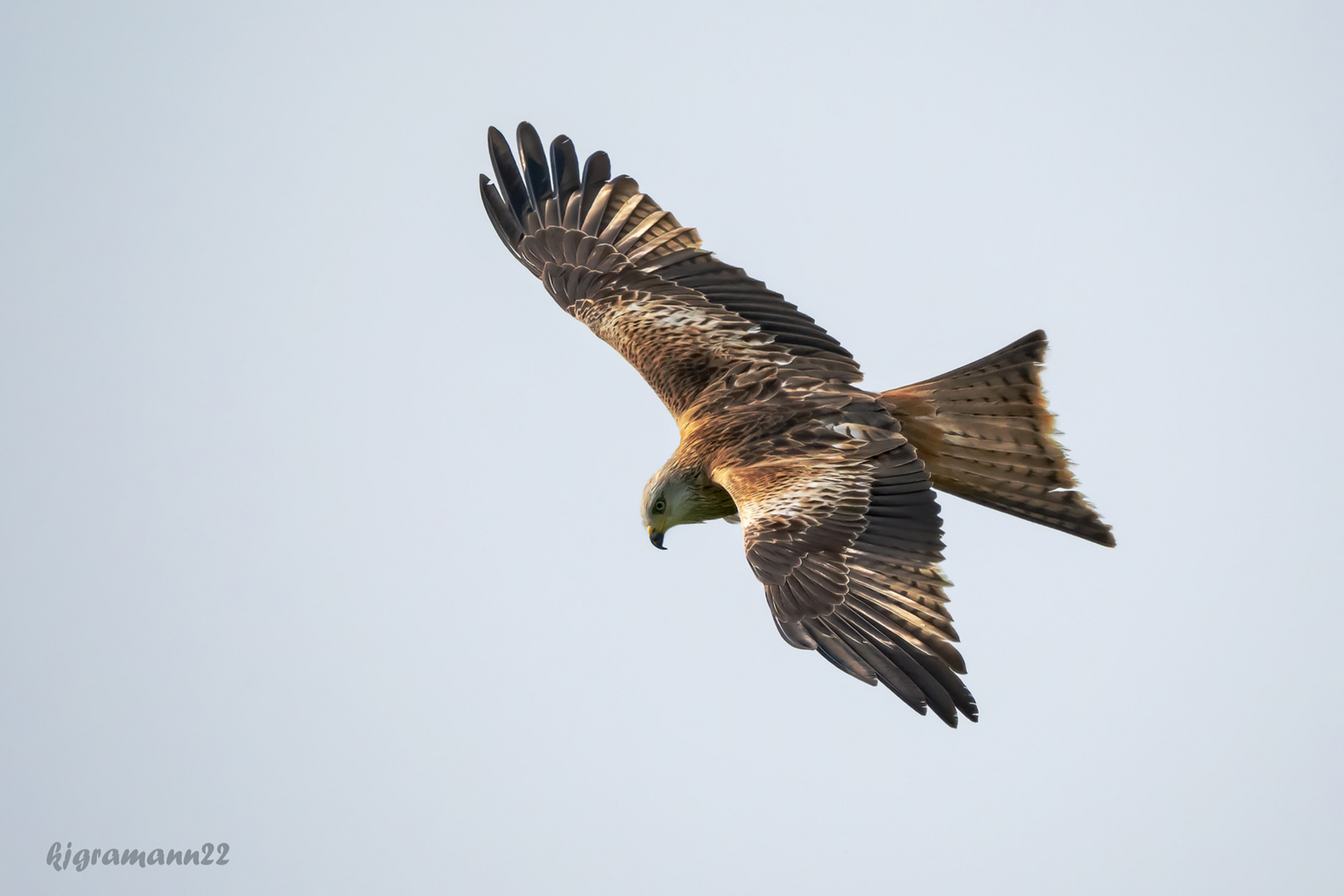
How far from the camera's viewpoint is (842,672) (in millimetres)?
6062

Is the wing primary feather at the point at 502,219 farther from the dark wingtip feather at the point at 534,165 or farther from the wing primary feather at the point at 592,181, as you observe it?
the wing primary feather at the point at 592,181

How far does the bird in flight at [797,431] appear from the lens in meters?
6.39

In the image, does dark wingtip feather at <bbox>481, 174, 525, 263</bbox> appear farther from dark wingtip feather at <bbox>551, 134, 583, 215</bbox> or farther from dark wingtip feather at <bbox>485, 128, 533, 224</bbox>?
dark wingtip feather at <bbox>551, 134, 583, 215</bbox>

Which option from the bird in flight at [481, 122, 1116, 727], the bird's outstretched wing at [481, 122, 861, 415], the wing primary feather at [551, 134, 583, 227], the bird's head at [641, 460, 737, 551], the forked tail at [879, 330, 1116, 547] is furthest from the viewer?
the wing primary feather at [551, 134, 583, 227]

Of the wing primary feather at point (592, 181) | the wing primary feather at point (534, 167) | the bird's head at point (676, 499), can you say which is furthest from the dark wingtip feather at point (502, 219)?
the bird's head at point (676, 499)

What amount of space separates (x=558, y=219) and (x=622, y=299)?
917 millimetres

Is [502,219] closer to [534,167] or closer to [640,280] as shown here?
[534,167]

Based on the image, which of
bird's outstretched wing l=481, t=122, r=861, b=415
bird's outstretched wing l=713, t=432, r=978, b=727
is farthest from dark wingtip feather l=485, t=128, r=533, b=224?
bird's outstretched wing l=713, t=432, r=978, b=727

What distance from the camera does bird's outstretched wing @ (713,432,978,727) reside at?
6.10 metres

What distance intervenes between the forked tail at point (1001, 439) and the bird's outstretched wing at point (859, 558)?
1.57 ft

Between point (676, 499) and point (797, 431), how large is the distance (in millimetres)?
811

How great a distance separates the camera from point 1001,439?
24.8 ft

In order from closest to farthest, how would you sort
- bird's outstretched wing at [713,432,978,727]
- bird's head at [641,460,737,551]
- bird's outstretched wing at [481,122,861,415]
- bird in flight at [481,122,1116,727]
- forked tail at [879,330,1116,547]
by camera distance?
1. bird's outstretched wing at [713,432,978,727]
2. bird in flight at [481,122,1116,727]
3. forked tail at [879,330,1116,547]
4. bird's head at [641,460,737,551]
5. bird's outstretched wing at [481,122,861,415]

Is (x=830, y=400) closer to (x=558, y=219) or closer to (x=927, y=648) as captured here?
(x=927, y=648)
